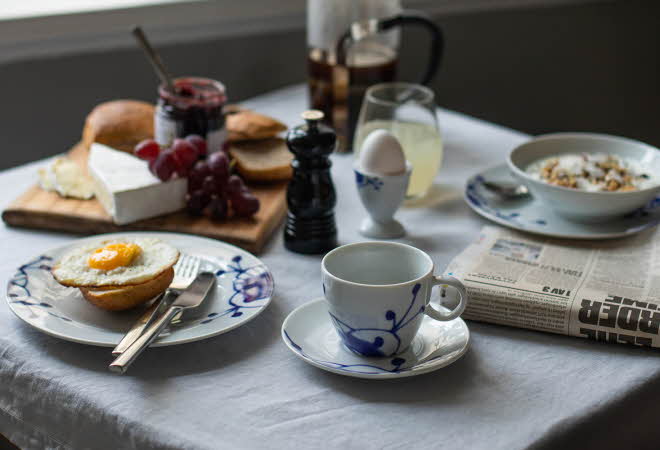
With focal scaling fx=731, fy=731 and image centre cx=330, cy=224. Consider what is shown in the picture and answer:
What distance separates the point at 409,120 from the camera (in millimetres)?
1261

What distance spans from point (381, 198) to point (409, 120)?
0.70ft

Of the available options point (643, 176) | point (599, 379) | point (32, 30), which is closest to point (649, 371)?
point (599, 379)

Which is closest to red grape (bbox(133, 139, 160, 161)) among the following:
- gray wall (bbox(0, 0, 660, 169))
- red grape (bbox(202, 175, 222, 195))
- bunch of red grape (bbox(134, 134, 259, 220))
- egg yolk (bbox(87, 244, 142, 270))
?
bunch of red grape (bbox(134, 134, 259, 220))

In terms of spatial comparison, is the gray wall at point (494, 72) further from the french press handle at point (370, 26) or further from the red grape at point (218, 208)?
the red grape at point (218, 208)

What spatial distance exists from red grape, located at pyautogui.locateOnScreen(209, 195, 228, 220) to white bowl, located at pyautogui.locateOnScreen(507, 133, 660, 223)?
1.51 feet

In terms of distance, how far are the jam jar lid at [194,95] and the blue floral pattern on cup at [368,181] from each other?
360 millimetres

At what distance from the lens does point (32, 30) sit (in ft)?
6.07

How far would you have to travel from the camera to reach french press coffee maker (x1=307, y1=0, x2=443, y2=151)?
1463 millimetres

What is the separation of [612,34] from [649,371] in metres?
2.28

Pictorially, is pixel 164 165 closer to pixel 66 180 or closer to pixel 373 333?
pixel 66 180

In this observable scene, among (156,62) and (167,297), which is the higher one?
(156,62)

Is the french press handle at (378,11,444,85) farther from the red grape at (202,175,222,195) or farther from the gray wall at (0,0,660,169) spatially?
the gray wall at (0,0,660,169)

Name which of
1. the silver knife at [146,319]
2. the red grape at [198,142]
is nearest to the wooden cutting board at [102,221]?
the red grape at [198,142]

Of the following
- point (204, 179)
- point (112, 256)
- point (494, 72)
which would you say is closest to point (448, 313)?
point (112, 256)
